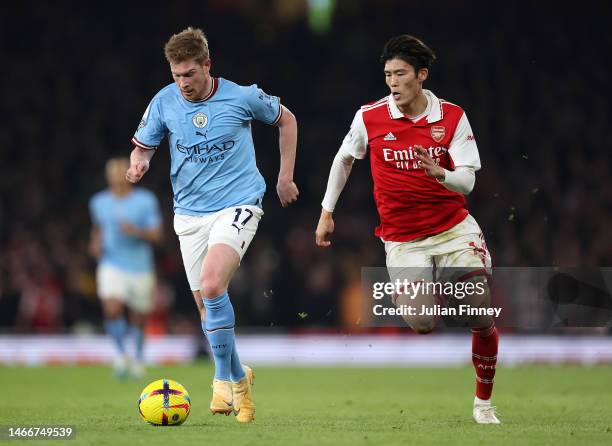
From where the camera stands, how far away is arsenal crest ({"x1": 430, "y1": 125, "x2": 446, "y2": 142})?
792 cm

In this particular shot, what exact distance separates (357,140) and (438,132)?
0.59 metres

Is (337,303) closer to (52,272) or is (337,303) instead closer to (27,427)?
(52,272)

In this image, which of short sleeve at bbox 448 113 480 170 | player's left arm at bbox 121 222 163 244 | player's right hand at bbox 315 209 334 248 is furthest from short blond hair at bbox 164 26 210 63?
player's left arm at bbox 121 222 163 244

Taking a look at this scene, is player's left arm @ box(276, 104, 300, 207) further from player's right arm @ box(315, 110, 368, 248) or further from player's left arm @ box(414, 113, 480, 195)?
player's left arm @ box(414, 113, 480, 195)

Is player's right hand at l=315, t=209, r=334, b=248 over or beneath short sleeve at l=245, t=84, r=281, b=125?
beneath

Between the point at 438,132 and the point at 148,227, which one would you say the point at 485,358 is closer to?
the point at 438,132

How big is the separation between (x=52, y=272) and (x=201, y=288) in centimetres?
1089

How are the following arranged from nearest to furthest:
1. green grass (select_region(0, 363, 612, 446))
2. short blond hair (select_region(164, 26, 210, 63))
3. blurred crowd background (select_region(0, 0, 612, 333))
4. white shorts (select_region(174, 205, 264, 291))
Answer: green grass (select_region(0, 363, 612, 446))
short blond hair (select_region(164, 26, 210, 63))
white shorts (select_region(174, 205, 264, 291))
blurred crowd background (select_region(0, 0, 612, 333))

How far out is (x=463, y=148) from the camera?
7.82 m

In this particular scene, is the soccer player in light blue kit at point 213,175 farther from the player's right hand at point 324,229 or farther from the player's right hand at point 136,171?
the player's right hand at point 324,229

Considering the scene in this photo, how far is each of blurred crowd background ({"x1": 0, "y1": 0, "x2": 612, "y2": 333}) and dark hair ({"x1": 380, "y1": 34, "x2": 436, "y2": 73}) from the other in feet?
30.3

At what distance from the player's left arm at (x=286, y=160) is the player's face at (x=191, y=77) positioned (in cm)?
64

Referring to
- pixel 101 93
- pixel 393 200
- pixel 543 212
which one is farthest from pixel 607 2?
pixel 393 200

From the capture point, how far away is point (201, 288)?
7863 mm
